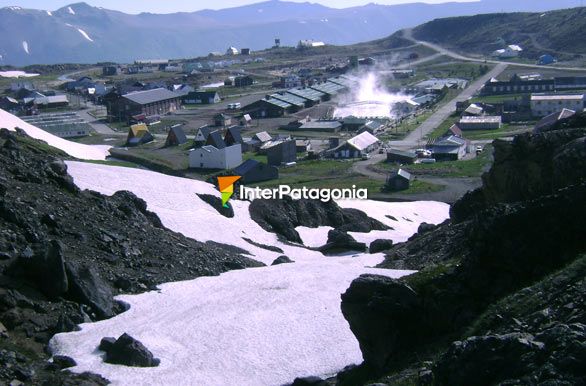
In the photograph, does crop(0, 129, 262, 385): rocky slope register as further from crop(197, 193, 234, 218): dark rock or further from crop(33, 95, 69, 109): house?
crop(33, 95, 69, 109): house

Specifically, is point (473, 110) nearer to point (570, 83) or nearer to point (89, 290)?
point (570, 83)

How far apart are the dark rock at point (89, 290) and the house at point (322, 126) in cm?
5025

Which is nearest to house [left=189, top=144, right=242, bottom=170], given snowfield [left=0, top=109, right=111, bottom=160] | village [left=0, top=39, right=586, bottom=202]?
village [left=0, top=39, right=586, bottom=202]

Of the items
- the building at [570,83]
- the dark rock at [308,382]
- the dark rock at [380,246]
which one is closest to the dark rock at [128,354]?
the dark rock at [308,382]

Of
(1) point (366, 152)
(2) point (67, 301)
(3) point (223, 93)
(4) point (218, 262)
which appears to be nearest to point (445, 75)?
(3) point (223, 93)

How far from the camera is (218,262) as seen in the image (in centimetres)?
2419

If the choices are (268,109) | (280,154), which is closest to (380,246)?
(280,154)

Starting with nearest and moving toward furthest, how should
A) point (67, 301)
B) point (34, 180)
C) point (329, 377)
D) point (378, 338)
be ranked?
1. point (378, 338)
2. point (329, 377)
3. point (67, 301)
4. point (34, 180)

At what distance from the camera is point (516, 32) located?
434ft

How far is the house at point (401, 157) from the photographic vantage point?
5181cm

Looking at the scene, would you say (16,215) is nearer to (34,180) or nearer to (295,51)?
(34,180)

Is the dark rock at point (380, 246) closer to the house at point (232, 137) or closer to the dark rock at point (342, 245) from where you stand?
the dark rock at point (342, 245)

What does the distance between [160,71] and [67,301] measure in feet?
390

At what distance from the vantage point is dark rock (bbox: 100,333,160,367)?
15.2 m
